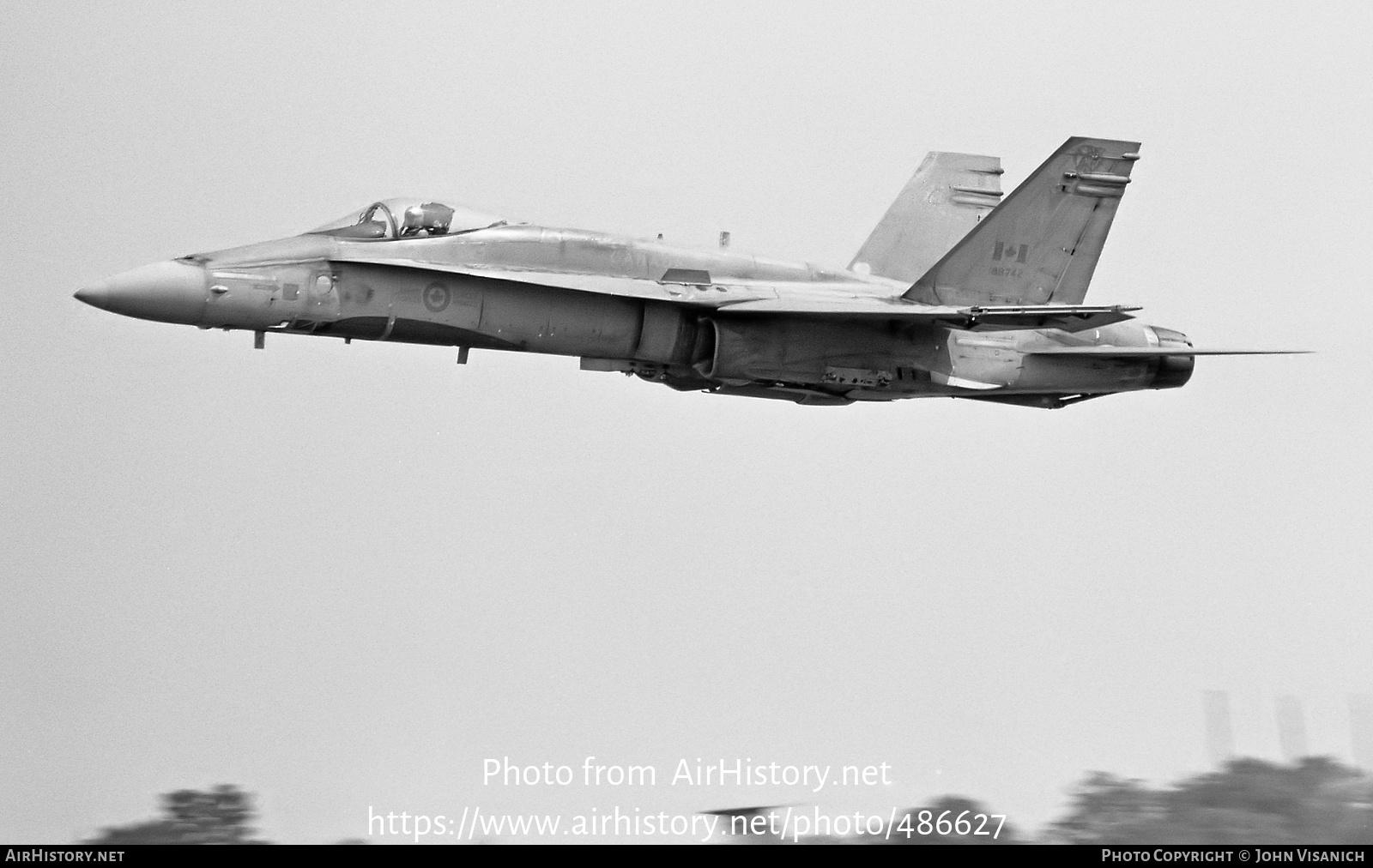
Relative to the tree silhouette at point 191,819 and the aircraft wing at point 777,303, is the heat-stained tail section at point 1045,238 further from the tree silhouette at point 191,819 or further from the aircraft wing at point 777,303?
the tree silhouette at point 191,819

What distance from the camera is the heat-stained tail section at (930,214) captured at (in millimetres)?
19625

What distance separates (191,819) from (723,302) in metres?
8.42

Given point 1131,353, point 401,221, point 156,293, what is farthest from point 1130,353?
point 156,293

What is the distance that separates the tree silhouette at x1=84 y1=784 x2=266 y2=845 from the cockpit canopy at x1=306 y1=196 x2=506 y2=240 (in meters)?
7.00

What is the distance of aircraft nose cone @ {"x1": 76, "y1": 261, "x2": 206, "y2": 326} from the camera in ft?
47.4

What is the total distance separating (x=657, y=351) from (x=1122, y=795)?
9139 mm

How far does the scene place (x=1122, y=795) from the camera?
21688mm

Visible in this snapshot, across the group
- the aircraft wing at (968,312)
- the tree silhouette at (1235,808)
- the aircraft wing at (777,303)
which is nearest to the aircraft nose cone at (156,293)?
the aircraft wing at (777,303)

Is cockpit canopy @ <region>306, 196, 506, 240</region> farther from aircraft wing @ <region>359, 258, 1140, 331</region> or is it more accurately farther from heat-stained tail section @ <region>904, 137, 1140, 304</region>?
heat-stained tail section @ <region>904, 137, 1140, 304</region>

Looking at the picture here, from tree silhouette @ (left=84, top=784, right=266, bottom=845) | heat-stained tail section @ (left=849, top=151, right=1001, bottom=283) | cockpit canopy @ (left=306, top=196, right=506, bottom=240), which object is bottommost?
tree silhouette @ (left=84, top=784, right=266, bottom=845)

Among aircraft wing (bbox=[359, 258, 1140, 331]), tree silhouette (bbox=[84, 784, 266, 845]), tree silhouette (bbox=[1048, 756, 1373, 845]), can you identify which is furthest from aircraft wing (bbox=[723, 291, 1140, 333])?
tree silhouette (bbox=[84, 784, 266, 845])

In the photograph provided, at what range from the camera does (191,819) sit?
1939 centimetres

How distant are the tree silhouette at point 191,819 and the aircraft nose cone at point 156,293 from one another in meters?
6.72
